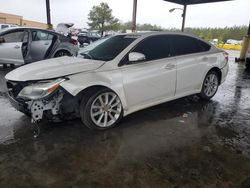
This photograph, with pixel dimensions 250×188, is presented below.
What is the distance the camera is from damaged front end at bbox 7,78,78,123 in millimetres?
3049

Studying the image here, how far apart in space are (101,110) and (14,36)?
19.0ft

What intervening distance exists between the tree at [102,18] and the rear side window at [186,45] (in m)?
39.1

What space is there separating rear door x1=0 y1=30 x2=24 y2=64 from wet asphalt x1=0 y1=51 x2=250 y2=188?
3971mm

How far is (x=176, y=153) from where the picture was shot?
9.51 feet

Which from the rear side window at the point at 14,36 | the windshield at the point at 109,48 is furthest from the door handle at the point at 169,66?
the rear side window at the point at 14,36

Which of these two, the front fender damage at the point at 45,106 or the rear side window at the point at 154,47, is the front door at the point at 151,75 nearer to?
the rear side window at the point at 154,47

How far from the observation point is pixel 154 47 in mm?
Result: 4027

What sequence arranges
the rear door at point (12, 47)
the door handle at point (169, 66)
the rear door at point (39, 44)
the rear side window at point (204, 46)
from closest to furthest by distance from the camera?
1. the door handle at point (169, 66)
2. the rear side window at point (204, 46)
3. the rear door at point (12, 47)
4. the rear door at point (39, 44)

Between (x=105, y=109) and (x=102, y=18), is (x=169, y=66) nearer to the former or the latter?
(x=105, y=109)

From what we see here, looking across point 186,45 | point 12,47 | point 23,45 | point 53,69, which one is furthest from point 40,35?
point 186,45

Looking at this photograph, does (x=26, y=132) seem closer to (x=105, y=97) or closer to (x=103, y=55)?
(x=105, y=97)

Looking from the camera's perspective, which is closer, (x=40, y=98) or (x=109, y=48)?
(x=40, y=98)

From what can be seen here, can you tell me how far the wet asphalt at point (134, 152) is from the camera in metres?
2.36

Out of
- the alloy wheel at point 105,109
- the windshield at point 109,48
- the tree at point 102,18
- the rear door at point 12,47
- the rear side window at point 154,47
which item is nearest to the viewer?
the alloy wheel at point 105,109
